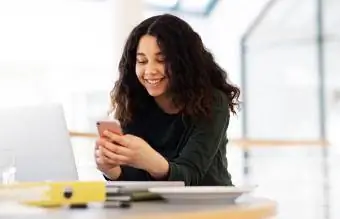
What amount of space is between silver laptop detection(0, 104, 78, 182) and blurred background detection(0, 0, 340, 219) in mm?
4714

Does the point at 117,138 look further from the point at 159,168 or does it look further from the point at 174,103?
the point at 174,103

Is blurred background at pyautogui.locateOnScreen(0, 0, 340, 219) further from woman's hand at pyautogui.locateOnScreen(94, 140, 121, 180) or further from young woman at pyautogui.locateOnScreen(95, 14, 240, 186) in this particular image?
woman's hand at pyautogui.locateOnScreen(94, 140, 121, 180)

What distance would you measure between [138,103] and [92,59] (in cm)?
560

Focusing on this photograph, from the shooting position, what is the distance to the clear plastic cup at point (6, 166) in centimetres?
136

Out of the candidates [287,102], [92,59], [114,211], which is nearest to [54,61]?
[92,59]

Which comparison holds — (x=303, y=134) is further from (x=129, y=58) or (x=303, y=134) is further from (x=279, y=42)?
(x=129, y=58)

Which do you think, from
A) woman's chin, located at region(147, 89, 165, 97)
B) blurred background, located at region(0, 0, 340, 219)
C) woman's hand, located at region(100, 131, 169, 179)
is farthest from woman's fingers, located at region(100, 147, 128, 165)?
blurred background, located at region(0, 0, 340, 219)

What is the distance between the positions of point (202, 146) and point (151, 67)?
0.24 m

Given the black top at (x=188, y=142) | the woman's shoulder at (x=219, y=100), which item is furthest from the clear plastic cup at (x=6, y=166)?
the woman's shoulder at (x=219, y=100)

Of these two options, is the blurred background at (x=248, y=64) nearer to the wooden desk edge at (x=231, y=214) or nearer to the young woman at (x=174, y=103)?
the young woman at (x=174, y=103)

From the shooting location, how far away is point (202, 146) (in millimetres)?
1511

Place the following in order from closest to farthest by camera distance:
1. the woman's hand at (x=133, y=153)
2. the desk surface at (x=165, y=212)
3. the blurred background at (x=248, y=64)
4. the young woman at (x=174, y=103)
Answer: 1. the desk surface at (x=165, y=212)
2. the woman's hand at (x=133, y=153)
3. the young woman at (x=174, y=103)
4. the blurred background at (x=248, y=64)

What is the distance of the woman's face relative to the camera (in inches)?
60.8

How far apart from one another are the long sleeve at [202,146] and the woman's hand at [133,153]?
64 mm
